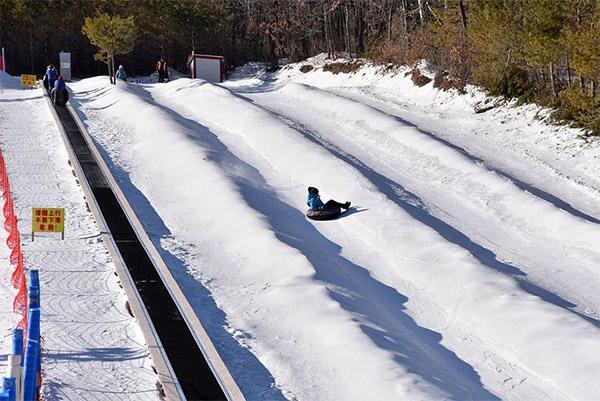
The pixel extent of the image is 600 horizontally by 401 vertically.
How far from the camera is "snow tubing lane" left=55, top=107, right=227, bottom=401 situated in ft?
31.4

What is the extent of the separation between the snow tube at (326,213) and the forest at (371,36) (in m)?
9.45

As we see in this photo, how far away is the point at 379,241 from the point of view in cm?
1609

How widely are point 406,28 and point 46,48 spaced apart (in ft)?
73.4

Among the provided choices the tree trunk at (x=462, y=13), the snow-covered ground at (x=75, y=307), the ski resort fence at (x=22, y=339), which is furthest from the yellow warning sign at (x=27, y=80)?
the ski resort fence at (x=22, y=339)

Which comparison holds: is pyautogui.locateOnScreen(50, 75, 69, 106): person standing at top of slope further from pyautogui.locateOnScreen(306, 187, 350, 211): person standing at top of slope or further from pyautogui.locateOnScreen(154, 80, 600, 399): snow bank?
pyautogui.locateOnScreen(306, 187, 350, 211): person standing at top of slope

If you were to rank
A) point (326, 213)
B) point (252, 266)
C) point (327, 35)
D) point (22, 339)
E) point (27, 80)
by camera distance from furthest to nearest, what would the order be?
point (327, 35), point (27, 80), point (326, 213), point (252, 266), point (22, 339)

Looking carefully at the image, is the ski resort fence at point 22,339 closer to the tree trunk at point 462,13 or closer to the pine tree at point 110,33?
the tree trunk at point 462,13

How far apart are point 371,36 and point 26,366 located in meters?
44.8

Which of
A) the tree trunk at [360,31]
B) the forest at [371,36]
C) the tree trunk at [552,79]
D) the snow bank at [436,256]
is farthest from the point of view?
the tree trunk at [360,31]

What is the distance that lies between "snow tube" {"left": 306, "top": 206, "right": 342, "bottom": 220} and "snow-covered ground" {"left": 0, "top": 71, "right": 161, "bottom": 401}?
462cm

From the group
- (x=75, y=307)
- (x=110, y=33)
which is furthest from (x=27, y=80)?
(x=75, y=307)

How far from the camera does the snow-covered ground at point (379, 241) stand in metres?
10.8

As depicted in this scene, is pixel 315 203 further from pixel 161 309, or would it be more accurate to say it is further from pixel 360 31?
pixel 360 31

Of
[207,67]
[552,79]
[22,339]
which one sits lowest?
[22,339]
